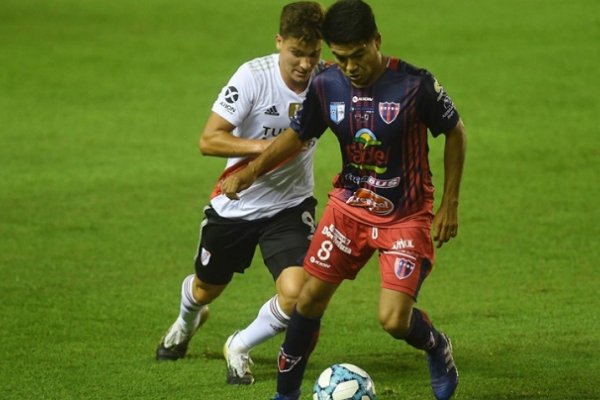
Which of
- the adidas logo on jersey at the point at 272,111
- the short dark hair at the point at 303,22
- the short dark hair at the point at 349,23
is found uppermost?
the short dark hair at the point at 349,23

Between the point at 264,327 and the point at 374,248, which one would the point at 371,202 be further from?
the point at 264,327

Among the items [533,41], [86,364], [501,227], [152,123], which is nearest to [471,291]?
[501,227]

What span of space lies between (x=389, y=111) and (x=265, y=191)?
1497 millimetres

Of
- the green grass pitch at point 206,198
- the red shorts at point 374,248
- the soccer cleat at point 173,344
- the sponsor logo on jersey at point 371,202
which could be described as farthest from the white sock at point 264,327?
the sponsor logo on jersey at point 371,202

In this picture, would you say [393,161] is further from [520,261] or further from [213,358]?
[520,261]

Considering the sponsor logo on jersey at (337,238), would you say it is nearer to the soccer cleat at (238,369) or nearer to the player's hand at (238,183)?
the player's hand at (238,183)

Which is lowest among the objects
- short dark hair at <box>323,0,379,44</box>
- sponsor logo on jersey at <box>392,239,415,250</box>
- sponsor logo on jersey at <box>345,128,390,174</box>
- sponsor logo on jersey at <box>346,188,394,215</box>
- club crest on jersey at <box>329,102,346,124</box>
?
sponsor logo on jersey at <box>392,239,415,250</box>

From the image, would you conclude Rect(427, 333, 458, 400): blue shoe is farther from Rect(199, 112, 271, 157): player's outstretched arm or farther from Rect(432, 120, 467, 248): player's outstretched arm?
Rect(199, 112, 271, 157): player's outstretched arm

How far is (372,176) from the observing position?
6.56m

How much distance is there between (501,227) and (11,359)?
537 cm

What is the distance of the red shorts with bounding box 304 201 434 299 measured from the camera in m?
6.46

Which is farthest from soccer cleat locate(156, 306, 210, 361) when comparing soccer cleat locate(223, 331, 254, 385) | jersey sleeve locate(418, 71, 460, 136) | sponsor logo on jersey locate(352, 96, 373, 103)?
jersey sleeve locate(418, 71, 460, 136)

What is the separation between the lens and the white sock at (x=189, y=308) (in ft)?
26.4

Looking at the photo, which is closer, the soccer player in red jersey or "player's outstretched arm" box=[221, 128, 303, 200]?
the soccer player in red jersey
